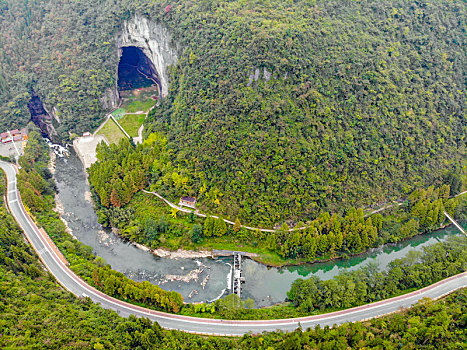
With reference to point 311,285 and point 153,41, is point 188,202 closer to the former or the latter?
point 311,285

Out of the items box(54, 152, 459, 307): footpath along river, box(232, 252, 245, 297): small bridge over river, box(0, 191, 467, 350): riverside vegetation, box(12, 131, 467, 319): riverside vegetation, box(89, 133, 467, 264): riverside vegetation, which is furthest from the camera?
box(89, 133, 467, 264): riverside vegetation

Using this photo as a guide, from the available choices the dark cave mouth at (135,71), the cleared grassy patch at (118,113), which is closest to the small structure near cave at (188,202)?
the cleared grassy patch at (118,113)

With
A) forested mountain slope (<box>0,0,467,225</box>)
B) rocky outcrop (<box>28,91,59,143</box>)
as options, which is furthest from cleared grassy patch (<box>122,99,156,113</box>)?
rocky outcrop (<box>28,91,59,143</box>)

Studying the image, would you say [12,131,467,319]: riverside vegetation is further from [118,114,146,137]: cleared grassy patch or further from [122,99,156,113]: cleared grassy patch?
[122,99,156,113]: cleared grassy patch

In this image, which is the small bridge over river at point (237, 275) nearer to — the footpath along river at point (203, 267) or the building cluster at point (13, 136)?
the footpath along river at point (203, 267)

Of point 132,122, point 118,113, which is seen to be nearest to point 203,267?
point 132,122

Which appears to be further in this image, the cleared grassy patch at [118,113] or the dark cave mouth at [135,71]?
the dark cave mouth at [135,71]

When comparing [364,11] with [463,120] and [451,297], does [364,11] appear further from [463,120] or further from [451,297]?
[451,297]
